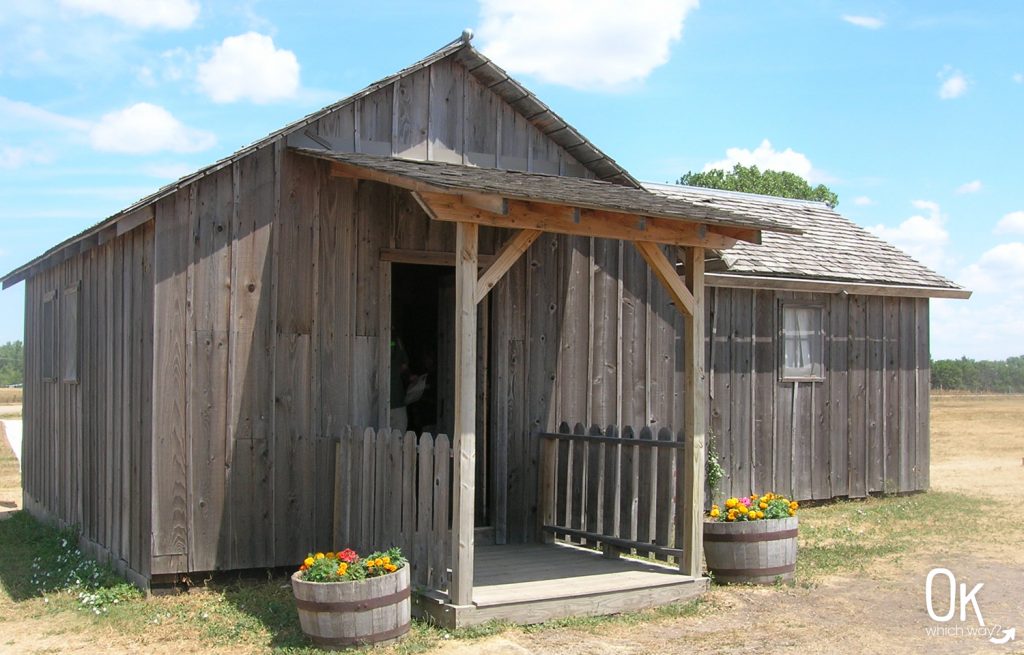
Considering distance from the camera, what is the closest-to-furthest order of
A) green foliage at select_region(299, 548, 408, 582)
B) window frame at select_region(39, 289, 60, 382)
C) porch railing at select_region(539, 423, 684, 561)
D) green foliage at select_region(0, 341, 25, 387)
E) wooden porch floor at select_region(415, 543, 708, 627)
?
green foliage at select_region(299, 548, 408, 582) → wooden porch floor at select_region(415, 543, 708, 627) → porch railing at select_region(539, 423, 684, 561) → window frame at select_region(39, 289, 60, 382) → green foliage at select_region(0, 341, 25, 387)

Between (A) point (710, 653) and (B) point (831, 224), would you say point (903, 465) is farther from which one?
(A) point (710, 653)

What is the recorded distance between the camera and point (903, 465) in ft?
50.9

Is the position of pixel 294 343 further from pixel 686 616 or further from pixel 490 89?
pixel 686 616

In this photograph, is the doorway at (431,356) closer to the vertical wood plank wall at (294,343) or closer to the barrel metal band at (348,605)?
the vertical wood plank wall at (294,343)

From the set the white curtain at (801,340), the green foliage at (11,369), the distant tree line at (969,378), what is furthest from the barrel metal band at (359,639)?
the green foliage at (11,369)

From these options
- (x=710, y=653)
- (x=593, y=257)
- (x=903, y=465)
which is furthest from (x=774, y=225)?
(x=903, y=465)

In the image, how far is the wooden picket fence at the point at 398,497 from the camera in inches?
302

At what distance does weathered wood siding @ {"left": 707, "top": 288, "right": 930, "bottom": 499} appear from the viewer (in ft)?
45.4

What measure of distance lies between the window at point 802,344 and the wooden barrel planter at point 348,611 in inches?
333

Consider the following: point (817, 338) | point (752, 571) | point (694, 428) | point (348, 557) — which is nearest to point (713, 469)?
point (817, 338)

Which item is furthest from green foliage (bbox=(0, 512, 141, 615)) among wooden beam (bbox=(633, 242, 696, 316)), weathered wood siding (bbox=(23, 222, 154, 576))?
wooden beam (bbox=(633, 242, 696, 316))

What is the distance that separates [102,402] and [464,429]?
4.32m

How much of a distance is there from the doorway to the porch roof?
155 centimetres

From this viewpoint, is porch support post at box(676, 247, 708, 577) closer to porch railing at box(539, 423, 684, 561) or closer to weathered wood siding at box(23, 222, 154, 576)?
porch railing at box(539, 423, 684, 561)
